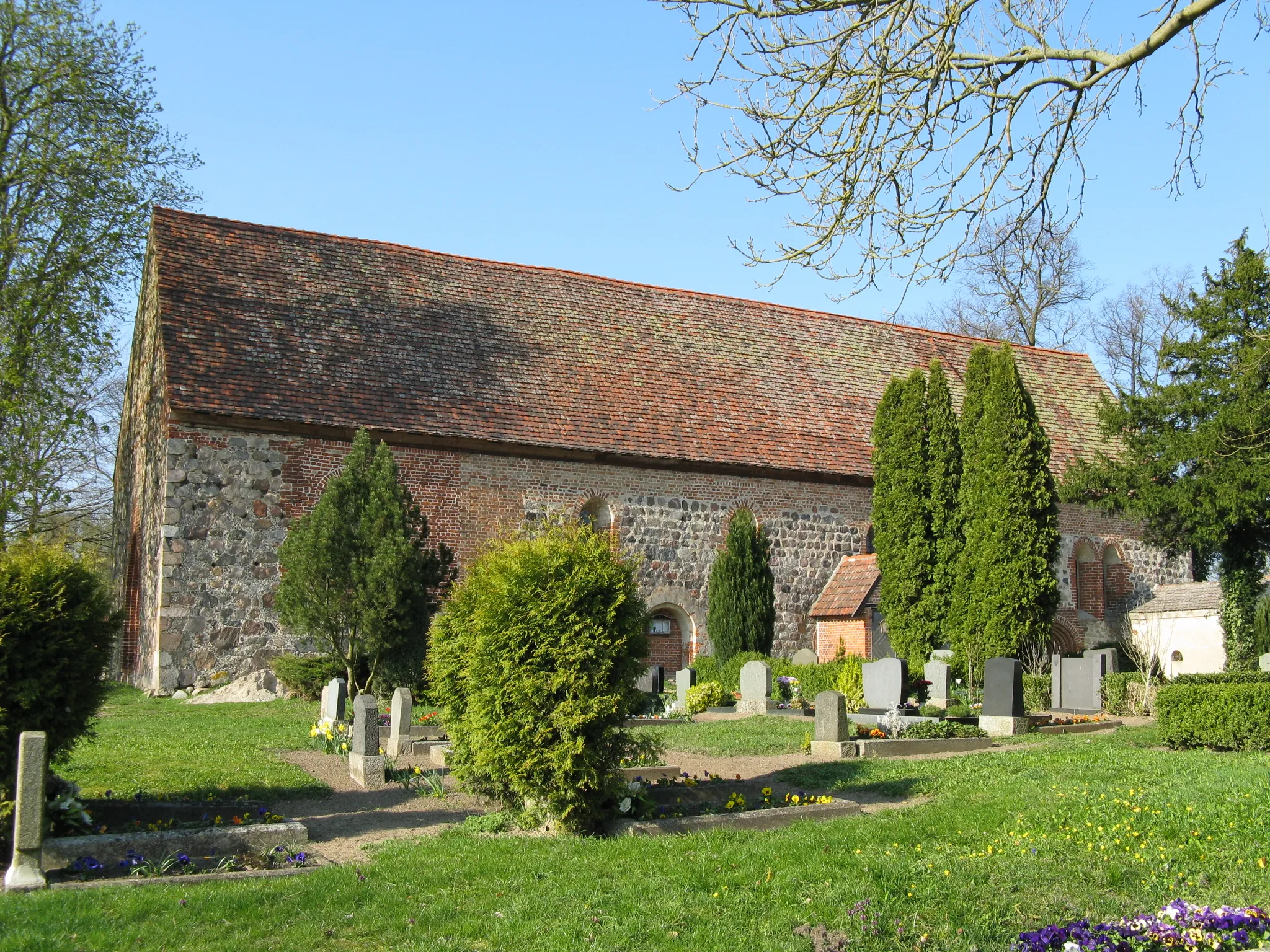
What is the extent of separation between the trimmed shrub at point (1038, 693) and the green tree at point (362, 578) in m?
9.47

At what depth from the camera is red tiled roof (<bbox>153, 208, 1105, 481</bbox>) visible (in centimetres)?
1894

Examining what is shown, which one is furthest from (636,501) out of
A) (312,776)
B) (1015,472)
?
(312,776)

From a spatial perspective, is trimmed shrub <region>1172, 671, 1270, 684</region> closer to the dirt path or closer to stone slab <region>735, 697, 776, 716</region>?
stone slab <region>735, 697, 776, 716</region>

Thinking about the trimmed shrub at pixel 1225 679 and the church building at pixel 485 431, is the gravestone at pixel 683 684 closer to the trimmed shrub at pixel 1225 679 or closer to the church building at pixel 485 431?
the church building at pixel 485 431

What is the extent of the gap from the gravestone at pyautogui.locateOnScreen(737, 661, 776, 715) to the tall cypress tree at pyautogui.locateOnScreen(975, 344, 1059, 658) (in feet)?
12.9

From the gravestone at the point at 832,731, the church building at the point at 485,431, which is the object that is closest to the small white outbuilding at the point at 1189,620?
the church building at the point at 485,431

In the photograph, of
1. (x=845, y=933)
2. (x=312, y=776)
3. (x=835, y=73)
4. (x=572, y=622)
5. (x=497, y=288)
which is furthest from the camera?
(x=497, y=288)

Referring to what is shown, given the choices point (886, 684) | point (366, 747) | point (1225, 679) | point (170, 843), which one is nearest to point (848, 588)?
point (886, 684)

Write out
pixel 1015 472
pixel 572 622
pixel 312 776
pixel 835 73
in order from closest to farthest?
pixel 835 73 < pixel 572 622 < pixel 312 776 < pixel 1015 472

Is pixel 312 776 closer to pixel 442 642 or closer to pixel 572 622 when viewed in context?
pixel 442 642

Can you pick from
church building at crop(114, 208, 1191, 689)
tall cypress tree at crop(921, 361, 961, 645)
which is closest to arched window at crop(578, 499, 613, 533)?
church building at crop(114, 208, 1191, 689)

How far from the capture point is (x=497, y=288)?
23.2 m

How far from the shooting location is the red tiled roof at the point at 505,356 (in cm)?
1894

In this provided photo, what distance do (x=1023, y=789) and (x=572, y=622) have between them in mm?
4229
